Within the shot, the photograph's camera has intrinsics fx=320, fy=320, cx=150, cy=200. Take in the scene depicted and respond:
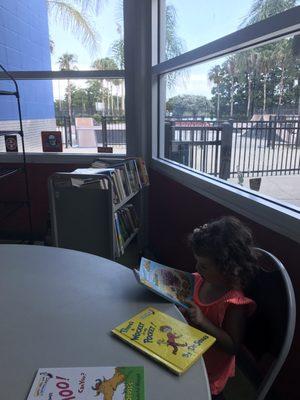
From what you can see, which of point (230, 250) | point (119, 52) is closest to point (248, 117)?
point (230, 250)

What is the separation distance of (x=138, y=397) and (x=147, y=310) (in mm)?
292

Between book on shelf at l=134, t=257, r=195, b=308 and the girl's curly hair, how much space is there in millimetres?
110

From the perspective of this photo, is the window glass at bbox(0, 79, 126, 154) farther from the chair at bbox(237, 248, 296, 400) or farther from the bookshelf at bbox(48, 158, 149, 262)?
the chair at bbox(237, 248, 296, 400)

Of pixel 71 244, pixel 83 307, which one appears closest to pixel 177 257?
pixel 71 244

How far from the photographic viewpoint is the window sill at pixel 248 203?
47.6 inches

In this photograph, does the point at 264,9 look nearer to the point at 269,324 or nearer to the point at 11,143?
the point at 269,324

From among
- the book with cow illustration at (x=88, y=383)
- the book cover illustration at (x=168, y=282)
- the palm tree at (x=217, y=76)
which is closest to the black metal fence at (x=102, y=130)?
the palm tree at (x=217, y=76)

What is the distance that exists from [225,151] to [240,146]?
0.47 ft

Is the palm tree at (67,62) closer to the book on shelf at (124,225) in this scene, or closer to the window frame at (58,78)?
the window frame at (58,78)

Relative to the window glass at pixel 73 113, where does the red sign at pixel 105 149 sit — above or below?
below

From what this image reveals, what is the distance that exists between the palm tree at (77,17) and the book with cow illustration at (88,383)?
9.30 feet

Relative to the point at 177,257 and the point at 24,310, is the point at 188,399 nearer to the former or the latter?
the point at 24,310

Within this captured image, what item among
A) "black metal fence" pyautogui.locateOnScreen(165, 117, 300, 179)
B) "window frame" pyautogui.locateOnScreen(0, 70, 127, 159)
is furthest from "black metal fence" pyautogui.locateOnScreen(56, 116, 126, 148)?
"black metal fence" pyautogui.locateOnScreen(165, 117, 300, 179)

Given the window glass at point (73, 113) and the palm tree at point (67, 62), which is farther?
the window glass at point (73, 113)
